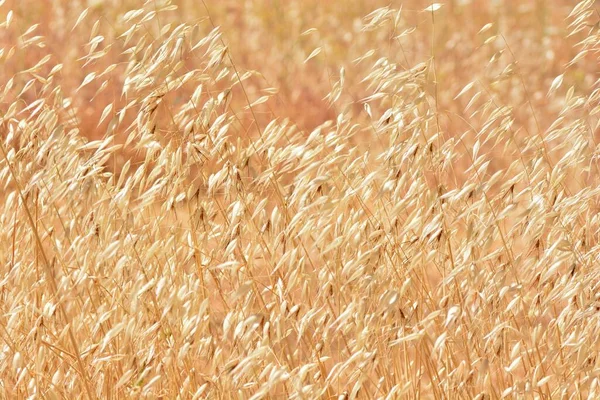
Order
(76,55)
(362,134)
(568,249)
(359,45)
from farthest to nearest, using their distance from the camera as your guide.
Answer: (359,45), (76,55), (362,134), (568,249)

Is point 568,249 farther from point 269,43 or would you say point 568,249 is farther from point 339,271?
point 269,43

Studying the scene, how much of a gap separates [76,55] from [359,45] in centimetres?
172

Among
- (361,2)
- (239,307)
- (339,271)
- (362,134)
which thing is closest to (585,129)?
(339,271)

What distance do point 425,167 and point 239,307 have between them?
0.43 meters

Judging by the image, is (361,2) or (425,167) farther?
(361,2)

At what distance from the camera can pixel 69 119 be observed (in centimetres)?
223

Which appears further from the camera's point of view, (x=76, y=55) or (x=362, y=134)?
(x=76, y=55)

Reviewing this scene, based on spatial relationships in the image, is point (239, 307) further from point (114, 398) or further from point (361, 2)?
point (361, 2)

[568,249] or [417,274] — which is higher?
[568,249]

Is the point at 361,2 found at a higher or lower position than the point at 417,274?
lower

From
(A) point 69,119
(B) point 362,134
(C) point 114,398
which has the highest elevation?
(A) point 69,119

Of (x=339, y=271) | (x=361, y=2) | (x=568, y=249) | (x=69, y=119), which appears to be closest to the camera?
(x=568, y=249)

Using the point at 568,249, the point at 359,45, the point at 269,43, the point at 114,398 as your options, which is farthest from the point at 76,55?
the point at 568,249

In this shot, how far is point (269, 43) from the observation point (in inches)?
245
